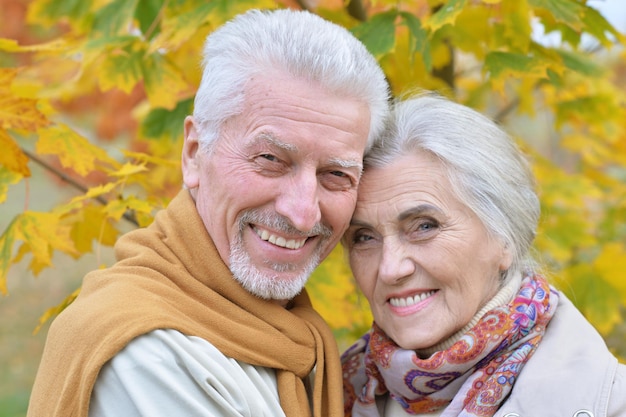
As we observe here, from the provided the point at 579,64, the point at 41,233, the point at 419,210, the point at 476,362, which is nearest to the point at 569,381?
Answer: the point at 476,362

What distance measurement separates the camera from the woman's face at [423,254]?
229cm

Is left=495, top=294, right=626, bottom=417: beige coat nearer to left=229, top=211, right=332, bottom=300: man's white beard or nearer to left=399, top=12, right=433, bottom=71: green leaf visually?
left=229, top=211, right=332, bottom=300: man's white beard

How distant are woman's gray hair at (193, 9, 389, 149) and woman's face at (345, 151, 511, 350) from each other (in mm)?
301

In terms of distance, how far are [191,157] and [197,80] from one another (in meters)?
1.10

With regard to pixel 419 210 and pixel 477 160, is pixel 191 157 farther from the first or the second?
pixel 477 160

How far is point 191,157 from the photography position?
2.27 meters

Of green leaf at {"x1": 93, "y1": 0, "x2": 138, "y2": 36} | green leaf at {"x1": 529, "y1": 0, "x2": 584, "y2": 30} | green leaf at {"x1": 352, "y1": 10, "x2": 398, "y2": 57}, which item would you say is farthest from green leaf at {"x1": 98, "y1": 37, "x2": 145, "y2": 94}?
green leaf at {"x1": 529, "y1": 0, "x2": 584, "y2": 30}

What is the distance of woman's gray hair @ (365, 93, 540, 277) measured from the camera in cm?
233

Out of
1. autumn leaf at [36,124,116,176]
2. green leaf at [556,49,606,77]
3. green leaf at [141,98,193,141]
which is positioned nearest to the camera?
autumn leaf at [36,124,116,176]

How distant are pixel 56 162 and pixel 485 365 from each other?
494cm

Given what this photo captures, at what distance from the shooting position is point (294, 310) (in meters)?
2.35

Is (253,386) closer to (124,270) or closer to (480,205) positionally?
(124,270)

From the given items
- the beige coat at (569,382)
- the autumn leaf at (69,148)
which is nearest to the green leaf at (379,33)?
the autumn leaf at (69,148)

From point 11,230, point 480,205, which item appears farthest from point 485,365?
point 11,230
